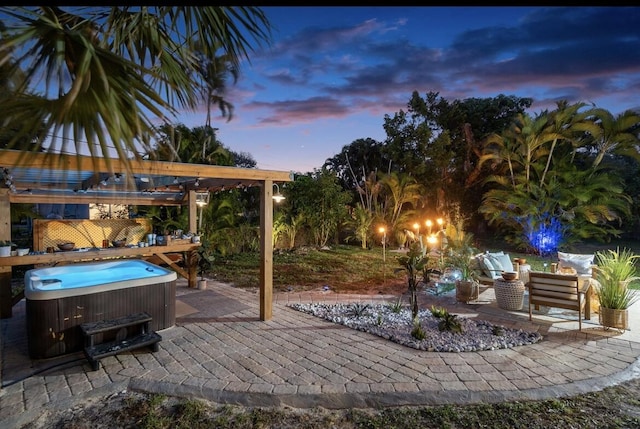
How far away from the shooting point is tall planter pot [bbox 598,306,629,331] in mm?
5066

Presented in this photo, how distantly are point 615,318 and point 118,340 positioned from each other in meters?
7.05

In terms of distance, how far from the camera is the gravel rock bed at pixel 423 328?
4.63m

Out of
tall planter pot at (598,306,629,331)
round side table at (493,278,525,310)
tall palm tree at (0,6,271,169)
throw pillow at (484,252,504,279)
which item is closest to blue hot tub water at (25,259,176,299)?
tall palm tree at (0,6,271,169)

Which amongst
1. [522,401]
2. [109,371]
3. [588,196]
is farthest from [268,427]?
[588,196]

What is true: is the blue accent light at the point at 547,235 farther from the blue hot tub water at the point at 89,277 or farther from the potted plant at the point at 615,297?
the blue hot tub water at the point at 89,277

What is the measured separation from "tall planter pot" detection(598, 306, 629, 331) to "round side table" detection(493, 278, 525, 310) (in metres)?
1.15

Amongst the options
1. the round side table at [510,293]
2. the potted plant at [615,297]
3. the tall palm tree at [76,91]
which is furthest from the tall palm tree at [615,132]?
the tall palm tree at [76,91]

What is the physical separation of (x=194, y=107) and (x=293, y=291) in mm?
5416

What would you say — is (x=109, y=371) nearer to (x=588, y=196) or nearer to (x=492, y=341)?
(x=492, y=341)

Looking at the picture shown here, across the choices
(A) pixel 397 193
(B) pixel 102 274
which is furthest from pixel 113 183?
(A) pixel 397 193

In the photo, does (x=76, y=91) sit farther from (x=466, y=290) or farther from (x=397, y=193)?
(x=397, y=193)

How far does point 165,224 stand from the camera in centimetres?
1061

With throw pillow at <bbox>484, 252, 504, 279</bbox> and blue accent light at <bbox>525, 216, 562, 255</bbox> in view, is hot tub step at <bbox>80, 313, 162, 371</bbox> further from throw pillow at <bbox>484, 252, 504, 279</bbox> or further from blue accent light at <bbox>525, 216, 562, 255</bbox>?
blue accent light at <bbox>525, 216, 562, 255</bbox>

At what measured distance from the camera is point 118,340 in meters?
4.51
